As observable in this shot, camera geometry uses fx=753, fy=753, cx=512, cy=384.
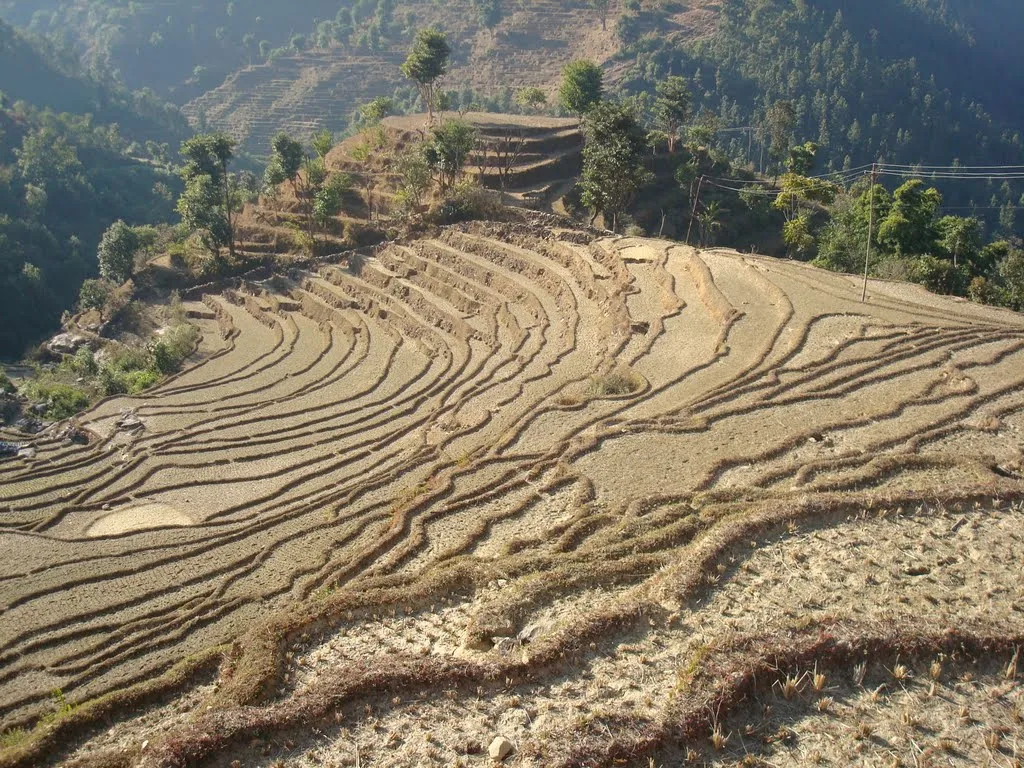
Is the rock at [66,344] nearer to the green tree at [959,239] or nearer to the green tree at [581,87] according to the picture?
the green tree at [581,87]

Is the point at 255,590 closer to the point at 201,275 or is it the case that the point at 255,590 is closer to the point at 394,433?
the point at 394,433

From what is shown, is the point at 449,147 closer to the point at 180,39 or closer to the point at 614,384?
the point at 614,384

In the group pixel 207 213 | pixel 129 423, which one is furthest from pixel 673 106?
pixel 129 423

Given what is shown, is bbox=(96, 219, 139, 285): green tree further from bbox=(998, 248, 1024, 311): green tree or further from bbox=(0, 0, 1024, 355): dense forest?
bbox=(998, 248, 1024, 311): green tree

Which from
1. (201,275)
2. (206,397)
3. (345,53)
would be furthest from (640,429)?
(345,53)

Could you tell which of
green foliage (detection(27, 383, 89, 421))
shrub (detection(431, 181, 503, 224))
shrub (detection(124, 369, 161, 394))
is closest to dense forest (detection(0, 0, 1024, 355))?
shrub (detection(431, 181, 503, 224))
